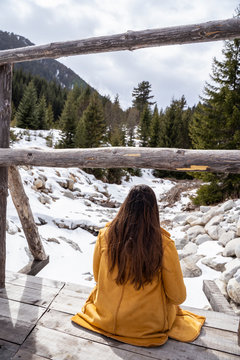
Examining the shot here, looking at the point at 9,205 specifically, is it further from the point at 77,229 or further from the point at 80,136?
the point at 80,136

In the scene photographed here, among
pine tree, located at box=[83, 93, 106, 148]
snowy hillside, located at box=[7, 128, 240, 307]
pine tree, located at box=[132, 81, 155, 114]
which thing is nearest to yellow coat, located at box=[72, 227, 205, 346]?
snowy hillside, located at box=[7, 128, 240, 307]

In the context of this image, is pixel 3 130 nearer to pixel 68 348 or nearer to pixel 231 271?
pixel 68 348

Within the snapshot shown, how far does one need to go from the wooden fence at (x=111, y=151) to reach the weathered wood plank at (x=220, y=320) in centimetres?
143

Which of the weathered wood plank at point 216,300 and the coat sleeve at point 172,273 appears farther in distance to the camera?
the weathered wood plank at point 216,300

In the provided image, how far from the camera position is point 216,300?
2.64 m

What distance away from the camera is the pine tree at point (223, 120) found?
818cm

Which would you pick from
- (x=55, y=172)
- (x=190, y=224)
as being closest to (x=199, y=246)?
(x=190, y=224)

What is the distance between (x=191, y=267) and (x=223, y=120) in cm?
653

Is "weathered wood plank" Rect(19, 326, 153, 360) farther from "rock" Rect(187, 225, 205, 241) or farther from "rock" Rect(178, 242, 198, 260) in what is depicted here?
"rock" Rect(187, 225, 205, 241)

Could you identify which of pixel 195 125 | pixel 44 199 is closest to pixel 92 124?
pixel 195 125

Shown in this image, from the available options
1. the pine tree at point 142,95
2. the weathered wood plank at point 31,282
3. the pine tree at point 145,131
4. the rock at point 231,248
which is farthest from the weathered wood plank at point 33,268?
the pine tree at point 142,95

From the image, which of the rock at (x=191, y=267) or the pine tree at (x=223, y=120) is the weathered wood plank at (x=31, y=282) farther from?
the pine tree at (x=223, y=120)

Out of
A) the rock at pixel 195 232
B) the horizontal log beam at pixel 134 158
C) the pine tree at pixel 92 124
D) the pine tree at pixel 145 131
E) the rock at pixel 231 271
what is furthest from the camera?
the pine tree at pixel 145 131

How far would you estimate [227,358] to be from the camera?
1707 millimetres
